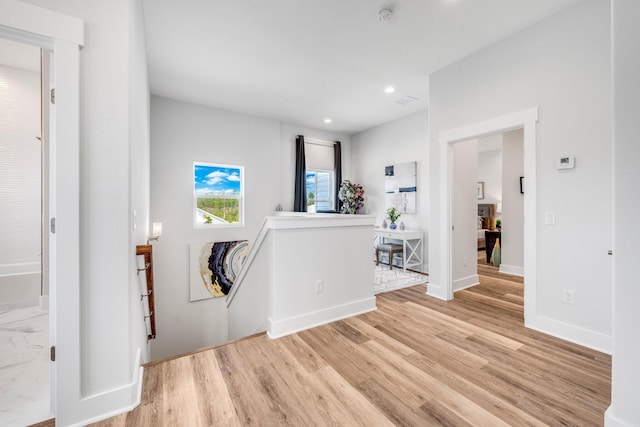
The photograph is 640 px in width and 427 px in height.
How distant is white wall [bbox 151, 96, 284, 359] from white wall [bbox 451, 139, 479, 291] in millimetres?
3535

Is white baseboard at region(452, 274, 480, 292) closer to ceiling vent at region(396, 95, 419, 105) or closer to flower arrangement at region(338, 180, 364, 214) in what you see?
flower arrangement at region(338, 180, 364, 214)

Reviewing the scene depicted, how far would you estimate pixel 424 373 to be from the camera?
1868 millimetres

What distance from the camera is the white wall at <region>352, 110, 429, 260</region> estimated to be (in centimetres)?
500

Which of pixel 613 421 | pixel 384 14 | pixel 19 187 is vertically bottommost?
pixel 613 421

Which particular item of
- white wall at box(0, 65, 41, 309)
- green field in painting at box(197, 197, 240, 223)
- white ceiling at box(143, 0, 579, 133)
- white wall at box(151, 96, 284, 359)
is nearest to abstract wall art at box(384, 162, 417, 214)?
white ceiling at box(143, 0, 579, 133)

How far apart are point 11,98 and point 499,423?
5.36 meters

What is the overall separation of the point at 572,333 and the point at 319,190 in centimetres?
487

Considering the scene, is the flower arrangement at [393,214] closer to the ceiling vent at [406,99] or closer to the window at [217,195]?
the ceiling vent at [406,99]

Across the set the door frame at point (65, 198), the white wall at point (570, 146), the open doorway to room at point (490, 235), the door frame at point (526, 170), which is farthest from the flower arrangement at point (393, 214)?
the door frame at point (65, 198)

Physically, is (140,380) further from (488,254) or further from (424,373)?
(488,254)

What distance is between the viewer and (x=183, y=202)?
457 cm

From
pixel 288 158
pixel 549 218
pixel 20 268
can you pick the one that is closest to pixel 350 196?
pixel 288 158

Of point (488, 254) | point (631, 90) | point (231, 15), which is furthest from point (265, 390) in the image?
point (488, 254)

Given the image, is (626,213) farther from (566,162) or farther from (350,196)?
(350,196)
